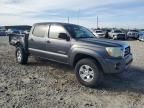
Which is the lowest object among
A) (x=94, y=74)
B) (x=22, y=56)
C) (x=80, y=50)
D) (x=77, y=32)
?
(x=94, y=74)

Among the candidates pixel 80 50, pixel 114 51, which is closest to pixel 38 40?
pixel 80 50

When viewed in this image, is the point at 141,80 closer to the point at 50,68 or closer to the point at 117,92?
the point at 117,92

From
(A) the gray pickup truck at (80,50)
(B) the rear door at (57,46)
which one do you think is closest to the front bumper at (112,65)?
(A) the gray pickup truck at (80,50)

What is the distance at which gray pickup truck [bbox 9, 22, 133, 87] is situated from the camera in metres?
6.97

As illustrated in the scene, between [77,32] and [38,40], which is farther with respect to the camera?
[38,40]

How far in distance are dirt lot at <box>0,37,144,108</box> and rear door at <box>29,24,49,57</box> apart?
0.71m

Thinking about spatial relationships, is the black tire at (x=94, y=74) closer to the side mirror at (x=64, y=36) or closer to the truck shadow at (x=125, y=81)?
the truck shadow at (x=125, y=81)

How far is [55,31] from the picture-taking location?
8570mm

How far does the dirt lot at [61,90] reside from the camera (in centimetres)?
568

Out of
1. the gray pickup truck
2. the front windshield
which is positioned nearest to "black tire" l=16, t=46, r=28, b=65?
the gray pickup truck

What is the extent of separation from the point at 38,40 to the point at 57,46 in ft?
4.01

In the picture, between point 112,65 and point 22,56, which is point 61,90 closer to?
point 112,65

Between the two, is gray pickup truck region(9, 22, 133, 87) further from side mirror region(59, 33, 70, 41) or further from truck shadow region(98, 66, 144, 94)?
truck shadow region(98, 66, 144, 94)

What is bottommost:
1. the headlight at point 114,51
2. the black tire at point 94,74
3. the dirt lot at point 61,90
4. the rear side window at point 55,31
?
the dirt lot at point 61,90
